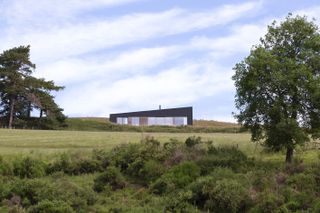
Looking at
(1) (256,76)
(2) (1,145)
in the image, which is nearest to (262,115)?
(1) (256,76)

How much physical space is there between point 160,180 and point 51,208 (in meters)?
6.78

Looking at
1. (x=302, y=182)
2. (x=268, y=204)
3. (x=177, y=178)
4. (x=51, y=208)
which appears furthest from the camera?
(x=177, y=178)

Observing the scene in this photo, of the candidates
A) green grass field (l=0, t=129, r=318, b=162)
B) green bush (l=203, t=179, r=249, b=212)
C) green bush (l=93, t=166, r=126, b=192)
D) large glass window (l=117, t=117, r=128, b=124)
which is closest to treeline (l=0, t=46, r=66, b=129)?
large glass window (l=117, t=117, r=128, b=124)

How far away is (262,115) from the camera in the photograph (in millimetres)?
33344

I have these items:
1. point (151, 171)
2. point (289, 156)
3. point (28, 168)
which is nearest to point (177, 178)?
point (151, 171)

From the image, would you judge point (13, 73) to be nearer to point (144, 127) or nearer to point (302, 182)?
point (144, 127)

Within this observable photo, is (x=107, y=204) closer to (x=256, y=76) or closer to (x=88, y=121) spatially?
(x=256, y=76)

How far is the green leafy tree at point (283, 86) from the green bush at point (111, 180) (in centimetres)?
790

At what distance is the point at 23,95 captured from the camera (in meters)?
76.1

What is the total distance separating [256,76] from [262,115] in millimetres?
2298

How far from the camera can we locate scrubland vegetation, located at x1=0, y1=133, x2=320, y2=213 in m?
29.2

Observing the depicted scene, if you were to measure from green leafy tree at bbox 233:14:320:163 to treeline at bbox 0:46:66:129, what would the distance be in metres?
46.3

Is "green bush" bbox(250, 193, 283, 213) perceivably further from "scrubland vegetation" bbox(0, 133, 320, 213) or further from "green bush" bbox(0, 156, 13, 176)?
"green bush" bbox(0, 156, 13, 176)

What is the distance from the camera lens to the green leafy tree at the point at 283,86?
105ft
